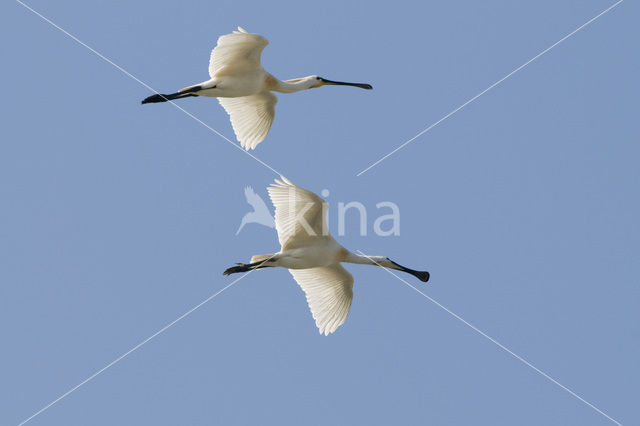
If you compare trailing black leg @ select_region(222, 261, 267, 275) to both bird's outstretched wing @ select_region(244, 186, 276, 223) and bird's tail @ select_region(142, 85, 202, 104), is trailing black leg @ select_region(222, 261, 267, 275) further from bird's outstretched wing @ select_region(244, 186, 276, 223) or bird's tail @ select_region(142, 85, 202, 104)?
bird's tail @ select_region(142, 85, 202, 104)

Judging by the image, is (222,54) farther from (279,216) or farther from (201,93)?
(279,216)

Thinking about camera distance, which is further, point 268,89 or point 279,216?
point 268,89

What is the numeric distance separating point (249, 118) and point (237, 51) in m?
2.06

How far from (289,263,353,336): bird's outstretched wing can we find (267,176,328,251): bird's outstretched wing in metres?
1.14

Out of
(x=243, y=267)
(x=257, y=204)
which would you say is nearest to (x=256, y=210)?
(x=257, y=204)

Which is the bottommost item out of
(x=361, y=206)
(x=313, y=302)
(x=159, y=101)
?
(x=313, y=302)

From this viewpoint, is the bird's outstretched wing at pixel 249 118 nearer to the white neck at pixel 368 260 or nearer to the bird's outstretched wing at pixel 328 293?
the bird's outstretched wing at pixel 328 293

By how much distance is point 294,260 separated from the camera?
18281 mm

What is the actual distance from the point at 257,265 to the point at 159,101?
2.87 m

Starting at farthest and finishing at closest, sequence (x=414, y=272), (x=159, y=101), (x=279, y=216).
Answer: (x=414, y=272) < (x=159, y=101) < (x=279, y=216)

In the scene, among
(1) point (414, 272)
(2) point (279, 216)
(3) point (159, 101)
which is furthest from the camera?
(1) point (414, 272)

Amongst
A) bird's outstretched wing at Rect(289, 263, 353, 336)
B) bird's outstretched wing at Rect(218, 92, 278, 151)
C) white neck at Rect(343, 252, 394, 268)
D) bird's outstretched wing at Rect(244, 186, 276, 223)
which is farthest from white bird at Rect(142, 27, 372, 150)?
white neck at Rect(343, 252, 394, 268)

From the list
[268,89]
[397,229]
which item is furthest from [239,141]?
[397,229]

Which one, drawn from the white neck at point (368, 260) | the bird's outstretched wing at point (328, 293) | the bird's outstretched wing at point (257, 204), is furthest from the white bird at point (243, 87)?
the white neck at point (368, 260)
